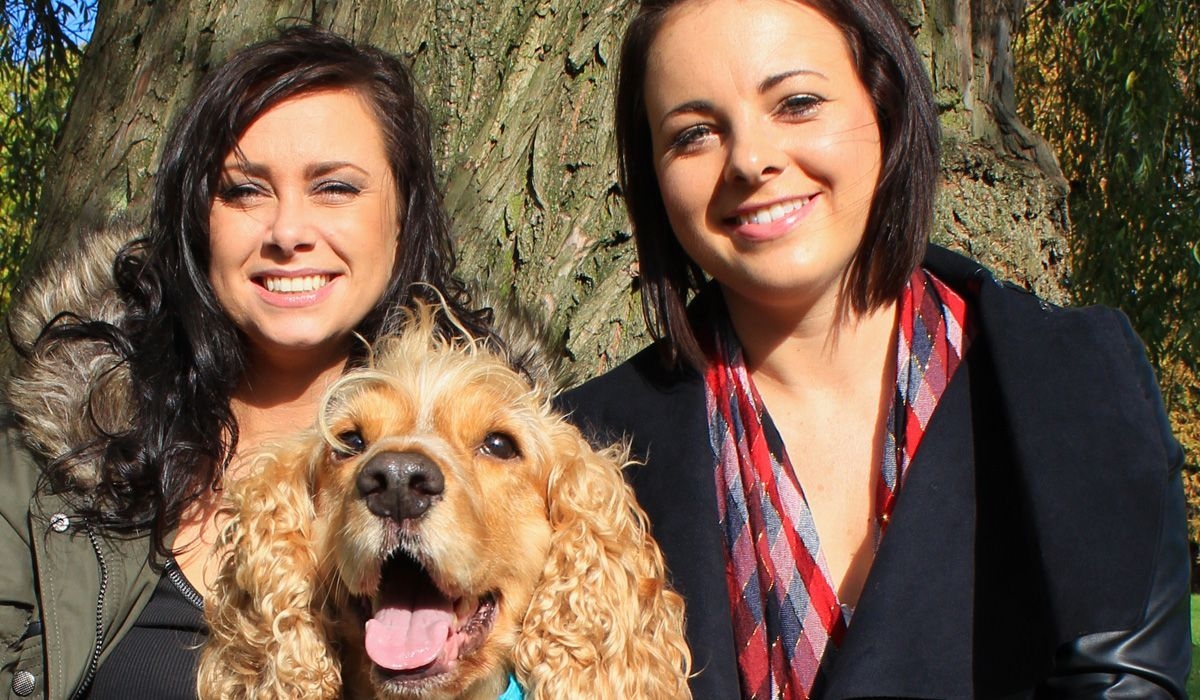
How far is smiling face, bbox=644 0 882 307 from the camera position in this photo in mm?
3018

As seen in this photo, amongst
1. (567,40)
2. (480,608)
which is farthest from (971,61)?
(480,608)

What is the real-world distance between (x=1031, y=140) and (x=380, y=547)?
3528 millimetres

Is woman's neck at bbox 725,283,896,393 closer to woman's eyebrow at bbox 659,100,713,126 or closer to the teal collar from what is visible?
woman's eyebrow at bbox 659,100,713,126

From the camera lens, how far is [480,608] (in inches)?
119

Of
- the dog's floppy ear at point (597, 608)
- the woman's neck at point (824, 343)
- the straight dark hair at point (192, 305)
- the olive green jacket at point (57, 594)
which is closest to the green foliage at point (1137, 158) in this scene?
the woman's neck at point (824, 343)

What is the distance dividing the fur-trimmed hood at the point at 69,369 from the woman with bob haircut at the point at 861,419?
1392 mm

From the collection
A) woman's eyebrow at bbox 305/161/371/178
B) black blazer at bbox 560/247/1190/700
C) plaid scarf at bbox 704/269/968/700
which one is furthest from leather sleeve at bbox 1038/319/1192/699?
woman's eyebrow at bbox 305/161/371/178

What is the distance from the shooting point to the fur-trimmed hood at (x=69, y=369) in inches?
134

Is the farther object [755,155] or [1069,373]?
[755,155]

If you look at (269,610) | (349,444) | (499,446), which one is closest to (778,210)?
(499,446)

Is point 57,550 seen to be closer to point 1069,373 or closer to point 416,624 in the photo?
point 416,624

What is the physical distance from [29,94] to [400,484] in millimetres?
7291

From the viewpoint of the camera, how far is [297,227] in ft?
11.3

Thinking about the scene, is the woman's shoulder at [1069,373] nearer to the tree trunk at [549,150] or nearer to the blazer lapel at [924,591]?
the blazer lapel at [924,591]
